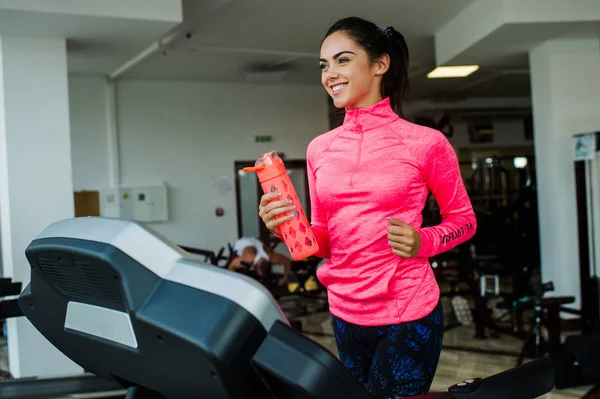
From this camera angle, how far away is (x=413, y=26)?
6.25 meters

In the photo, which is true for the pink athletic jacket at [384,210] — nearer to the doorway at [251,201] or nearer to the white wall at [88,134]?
the white wall at [88,134]

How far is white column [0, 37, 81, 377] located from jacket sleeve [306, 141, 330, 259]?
149 inches

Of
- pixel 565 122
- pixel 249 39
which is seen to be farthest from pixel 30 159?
pixel 565 122

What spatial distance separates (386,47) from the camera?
4.21 ft

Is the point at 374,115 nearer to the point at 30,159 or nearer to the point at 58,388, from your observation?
the point at 58,388

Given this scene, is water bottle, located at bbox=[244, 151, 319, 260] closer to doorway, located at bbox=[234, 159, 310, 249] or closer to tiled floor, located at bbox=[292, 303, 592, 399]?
tiled floor, located at bbox=[292, 303, 592, 399]

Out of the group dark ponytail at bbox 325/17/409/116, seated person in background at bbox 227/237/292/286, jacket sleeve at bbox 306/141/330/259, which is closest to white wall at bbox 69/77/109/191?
seated person in background at bbox 227/237/292/286

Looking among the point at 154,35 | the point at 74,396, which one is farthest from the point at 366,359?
the point at 154,35

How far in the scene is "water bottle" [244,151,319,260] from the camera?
106 cm

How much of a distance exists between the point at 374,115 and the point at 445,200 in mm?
239

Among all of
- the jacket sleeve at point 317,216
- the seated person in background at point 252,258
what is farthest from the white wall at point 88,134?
the jacket sleeve at point 317,216

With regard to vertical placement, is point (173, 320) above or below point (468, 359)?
above

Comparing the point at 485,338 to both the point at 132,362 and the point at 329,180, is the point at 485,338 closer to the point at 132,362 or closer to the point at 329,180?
the point at 329,180

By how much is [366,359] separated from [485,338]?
440cm
